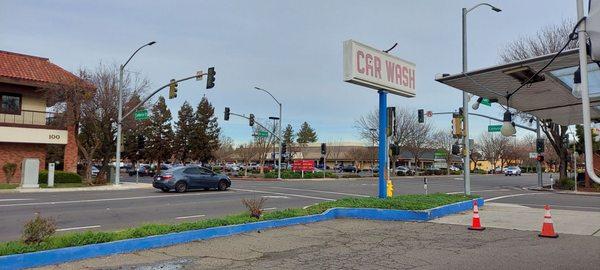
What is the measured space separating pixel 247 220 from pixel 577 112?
786 cm

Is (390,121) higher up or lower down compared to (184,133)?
lower down

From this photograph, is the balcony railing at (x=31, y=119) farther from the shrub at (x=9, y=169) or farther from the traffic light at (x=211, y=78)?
the traffic light at (x=211, y=78)

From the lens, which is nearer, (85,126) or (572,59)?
(572,59)

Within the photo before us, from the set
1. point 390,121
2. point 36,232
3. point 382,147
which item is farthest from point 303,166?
point 36,232

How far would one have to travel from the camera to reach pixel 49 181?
3053cm

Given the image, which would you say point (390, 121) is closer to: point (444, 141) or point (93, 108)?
point (93, 108)

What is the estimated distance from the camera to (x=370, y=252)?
28.4 ft

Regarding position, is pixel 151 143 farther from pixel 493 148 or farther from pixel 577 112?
pixel 493 148

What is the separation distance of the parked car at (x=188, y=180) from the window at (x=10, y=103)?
14401 mm

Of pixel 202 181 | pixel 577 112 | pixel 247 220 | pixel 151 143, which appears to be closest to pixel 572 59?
pixel 577 112

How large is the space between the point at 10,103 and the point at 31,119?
5.75 feet

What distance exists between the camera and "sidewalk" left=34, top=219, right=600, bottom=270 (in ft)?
24.8

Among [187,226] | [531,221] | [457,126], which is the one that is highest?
[457,126]

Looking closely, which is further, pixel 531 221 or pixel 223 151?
pixel 223 151
